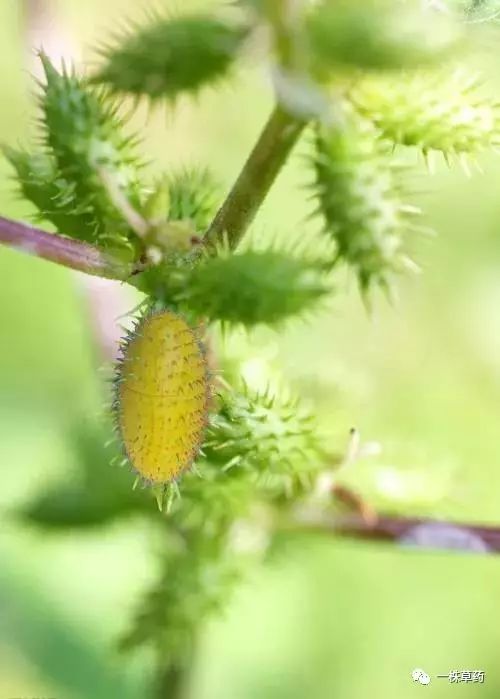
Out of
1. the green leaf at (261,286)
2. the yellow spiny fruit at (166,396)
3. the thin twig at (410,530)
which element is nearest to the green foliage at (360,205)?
the green leaf at (261,286)

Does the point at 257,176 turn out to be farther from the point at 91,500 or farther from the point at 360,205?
the point at 91,500

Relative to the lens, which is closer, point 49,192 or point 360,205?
point 360,205

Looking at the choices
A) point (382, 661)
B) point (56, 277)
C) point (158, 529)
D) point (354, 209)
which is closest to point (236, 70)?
point (354, 209)

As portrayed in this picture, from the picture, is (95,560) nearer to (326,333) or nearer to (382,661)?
(382,661)

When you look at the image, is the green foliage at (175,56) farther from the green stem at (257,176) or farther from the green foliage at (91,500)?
the green foliage at (91,500)

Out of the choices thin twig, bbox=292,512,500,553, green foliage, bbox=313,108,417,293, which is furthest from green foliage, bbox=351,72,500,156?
thin twig, bbox=292,512,500,553

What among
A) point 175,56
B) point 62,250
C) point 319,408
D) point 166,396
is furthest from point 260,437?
point 319,408
